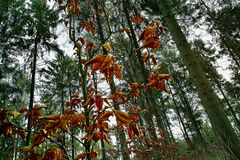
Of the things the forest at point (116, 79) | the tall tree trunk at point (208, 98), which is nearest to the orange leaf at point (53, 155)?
the forest at point (116, 79)

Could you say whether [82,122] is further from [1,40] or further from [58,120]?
[1,40]

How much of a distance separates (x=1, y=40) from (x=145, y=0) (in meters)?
8.40

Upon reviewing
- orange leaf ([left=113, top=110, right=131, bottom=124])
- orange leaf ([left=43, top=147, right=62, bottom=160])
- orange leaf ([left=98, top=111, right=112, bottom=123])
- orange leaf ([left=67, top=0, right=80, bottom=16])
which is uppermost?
orange leaf ([left=67, top=0, right=80, bottom=16])

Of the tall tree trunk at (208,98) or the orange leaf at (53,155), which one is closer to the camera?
the orange leaf at (53,155)

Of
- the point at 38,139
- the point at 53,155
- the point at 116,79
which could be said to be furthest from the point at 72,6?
the point at 116,79

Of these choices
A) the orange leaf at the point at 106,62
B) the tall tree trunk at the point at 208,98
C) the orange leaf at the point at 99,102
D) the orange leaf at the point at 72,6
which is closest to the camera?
the orange leaf at the point at 106,62

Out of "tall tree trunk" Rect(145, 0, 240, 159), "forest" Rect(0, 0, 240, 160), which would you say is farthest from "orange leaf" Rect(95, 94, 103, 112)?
"tall tree trunk" Rect(145, 0, 240, 159)

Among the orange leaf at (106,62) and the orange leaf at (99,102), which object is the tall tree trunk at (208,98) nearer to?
the orange leaf at (99,102)

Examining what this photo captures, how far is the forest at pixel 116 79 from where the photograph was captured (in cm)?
143

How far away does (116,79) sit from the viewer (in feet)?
39.2

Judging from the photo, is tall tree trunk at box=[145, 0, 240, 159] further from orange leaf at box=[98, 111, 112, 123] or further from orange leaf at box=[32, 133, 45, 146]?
orange leaf at box=[32, 133, 45, 146]

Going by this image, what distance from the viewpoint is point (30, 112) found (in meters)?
1.52

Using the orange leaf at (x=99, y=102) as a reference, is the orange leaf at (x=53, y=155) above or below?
below

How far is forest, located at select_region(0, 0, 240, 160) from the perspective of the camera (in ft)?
4.70
